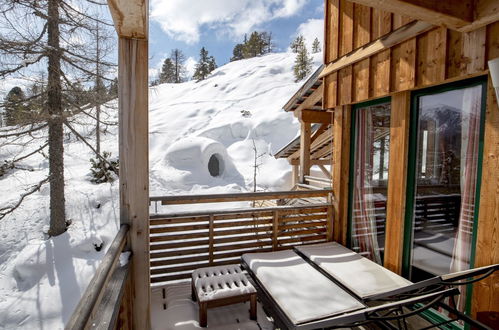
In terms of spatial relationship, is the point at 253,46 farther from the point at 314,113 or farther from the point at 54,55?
the point at 314,113

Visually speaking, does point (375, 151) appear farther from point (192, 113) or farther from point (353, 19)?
point (192, 113)

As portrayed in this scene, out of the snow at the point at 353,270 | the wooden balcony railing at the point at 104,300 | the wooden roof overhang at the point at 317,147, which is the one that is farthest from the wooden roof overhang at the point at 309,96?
the wooden balcony railing at the point at 104,300

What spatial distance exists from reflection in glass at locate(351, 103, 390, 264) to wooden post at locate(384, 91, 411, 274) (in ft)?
0.57

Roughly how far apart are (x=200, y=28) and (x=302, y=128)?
39.6 m

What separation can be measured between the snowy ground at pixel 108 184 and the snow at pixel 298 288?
4.96 m

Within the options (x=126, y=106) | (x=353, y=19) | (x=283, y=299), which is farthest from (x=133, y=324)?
(x=353, y=19)

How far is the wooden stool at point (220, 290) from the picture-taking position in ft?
7.80

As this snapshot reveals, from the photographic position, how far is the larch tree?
6.30 m

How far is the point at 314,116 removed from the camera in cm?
573

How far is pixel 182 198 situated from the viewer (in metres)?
2.99

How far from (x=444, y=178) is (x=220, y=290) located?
230cm

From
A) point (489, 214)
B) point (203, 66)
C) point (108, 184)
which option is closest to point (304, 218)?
point (489, 214)

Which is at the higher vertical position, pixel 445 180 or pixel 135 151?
pixel 135 151

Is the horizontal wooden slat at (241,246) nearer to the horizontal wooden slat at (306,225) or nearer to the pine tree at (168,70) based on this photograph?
the horizontal wooden slat at (306,225)
